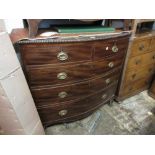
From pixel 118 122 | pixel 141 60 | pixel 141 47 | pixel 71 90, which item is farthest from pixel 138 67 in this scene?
pixel 71 90

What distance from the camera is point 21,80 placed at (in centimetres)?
102

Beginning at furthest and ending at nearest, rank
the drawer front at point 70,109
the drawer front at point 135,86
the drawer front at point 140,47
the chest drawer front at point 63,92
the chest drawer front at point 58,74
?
the drawer front at point 135,86
the drawer front at point 140,47
the drawer front at point 70,109
the chest drawer front at point 63,92
the chest drawer front at point 58,74

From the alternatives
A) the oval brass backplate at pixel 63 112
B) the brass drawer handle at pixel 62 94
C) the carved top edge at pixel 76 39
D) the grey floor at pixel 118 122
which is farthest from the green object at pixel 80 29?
the grey floor at pixel 118 122

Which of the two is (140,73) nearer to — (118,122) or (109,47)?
(118,122)

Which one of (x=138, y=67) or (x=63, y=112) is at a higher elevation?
(x=138, y=67)

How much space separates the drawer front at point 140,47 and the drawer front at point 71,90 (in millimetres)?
319

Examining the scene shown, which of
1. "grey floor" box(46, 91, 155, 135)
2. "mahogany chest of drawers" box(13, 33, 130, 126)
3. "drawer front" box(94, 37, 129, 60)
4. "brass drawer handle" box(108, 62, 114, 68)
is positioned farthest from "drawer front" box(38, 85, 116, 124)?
"drawer front" box(94, 37, 129, 60)

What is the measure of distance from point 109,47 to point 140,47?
1.70 ft

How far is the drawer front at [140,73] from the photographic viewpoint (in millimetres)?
1764

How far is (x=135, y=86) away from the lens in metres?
1.98

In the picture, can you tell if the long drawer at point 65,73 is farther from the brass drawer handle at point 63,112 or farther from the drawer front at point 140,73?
the drawer front at point 140,73
